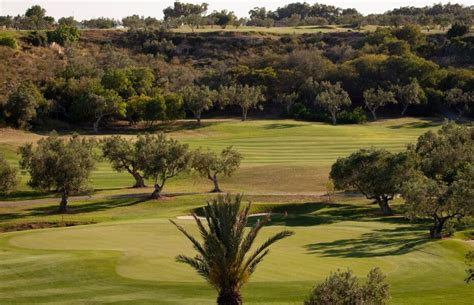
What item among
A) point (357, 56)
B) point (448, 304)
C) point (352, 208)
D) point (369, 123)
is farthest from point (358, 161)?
point (357, 56)

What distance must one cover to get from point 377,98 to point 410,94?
235 inches

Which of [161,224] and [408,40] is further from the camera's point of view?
[408,40]

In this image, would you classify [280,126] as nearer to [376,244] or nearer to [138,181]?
[138,181]

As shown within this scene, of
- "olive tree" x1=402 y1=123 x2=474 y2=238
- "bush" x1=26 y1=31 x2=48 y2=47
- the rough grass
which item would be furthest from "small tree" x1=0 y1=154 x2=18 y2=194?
"bush" x1=26 y1=31 x2=48 y2=47

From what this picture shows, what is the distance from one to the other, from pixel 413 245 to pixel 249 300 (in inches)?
688

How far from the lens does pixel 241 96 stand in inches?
5251

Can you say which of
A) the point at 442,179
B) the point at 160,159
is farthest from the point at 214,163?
the point at 442,179

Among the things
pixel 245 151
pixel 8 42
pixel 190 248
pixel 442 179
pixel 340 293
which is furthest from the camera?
pixel 8 42

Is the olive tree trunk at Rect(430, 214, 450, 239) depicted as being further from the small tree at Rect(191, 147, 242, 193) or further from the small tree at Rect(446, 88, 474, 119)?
the small tree at Rect(446, 88, 474, 119)

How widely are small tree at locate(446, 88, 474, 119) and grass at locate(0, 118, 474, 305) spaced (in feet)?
181

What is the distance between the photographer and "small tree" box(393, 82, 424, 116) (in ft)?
444

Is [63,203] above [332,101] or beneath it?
beneath

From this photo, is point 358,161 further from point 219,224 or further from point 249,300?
point 219,224

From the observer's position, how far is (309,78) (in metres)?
144
